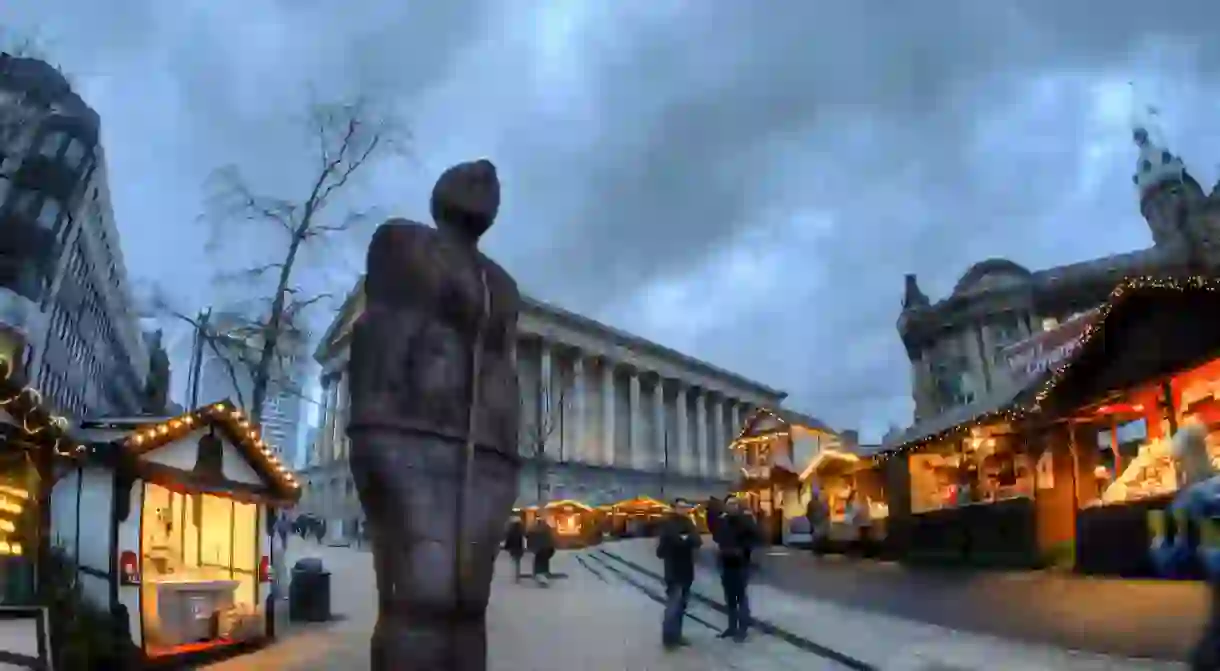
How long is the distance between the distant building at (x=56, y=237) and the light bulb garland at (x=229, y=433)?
6.38 ft

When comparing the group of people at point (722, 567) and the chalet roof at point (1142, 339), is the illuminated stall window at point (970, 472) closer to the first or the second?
the chalet roof at point (1142, 339)

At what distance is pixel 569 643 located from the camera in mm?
12875

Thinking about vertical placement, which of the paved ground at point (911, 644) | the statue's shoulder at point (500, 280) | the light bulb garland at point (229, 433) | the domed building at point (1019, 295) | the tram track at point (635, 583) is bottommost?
the tram track at point (635, 583)

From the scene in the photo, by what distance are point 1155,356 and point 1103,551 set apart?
3628 mm

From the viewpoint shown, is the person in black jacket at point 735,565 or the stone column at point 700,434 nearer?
the person in black jacket at point 735,565

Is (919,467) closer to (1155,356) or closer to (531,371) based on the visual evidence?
(1155,356)

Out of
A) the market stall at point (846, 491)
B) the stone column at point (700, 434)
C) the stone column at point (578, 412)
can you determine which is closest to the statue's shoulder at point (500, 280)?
the market stall at point (846, 491)

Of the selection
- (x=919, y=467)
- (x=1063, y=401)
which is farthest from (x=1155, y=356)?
(x=919, y=467)

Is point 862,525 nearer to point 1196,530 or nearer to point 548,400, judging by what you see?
point 1196,530

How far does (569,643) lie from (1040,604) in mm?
6831

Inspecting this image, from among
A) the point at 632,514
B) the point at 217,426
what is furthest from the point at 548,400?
the point at 217,426

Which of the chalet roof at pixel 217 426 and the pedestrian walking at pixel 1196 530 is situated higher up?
the chalet roof at pixel 217 426

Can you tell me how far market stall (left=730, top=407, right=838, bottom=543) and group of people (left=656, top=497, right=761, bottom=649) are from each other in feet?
94.2

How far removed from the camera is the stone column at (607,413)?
341ft
